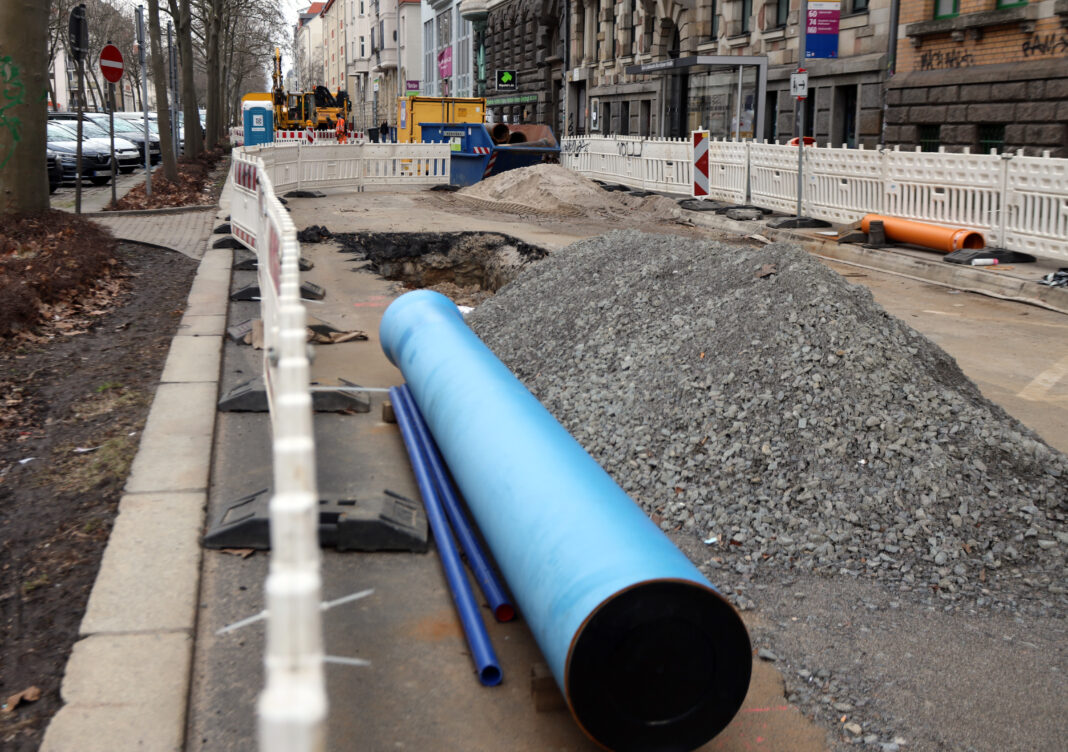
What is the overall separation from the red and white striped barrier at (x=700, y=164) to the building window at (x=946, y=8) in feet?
17.7

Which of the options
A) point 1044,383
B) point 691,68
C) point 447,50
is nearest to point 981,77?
point 691,68

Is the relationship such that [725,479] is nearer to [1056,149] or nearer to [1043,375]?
[1043,375]

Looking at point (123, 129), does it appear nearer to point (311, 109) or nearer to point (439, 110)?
point (439, 110)

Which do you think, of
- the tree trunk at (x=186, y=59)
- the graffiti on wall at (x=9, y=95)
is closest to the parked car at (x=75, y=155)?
the tree trunk at (x=186, y=59)

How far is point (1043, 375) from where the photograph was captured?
768 cm

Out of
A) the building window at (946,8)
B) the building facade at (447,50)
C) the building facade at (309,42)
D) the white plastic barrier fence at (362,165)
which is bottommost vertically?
the white plastic barrier fence at (362,165)

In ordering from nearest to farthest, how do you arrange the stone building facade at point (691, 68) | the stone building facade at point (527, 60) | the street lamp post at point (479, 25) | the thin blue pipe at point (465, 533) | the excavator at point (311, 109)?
the thin blue pipe at point (465, 533) → the stone building facade at point (691, 68) → the stone building facade at point (527, 60) → the excavator at point (311, 109) → the street lamp post at point (479, 25)

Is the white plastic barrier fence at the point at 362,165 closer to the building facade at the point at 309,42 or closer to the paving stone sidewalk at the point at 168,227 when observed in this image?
the paving stone sidewalk at the point at 168,227

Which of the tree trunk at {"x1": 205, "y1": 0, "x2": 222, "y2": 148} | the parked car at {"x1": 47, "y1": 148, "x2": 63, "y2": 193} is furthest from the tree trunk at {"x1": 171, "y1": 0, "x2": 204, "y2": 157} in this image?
the tree trunk at {"x1": 205, "y1": 0, "x2": 222, "y2": 148}

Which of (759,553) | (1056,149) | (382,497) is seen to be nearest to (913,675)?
(759,553)

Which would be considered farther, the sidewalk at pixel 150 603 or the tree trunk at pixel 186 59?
the tree trunk at pixel 186 59

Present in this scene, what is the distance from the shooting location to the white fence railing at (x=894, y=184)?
12.4 metres

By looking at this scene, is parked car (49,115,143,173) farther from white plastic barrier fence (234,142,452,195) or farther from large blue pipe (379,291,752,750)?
large blue pipe (379,291,752,750)

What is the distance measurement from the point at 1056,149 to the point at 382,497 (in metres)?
16.7
